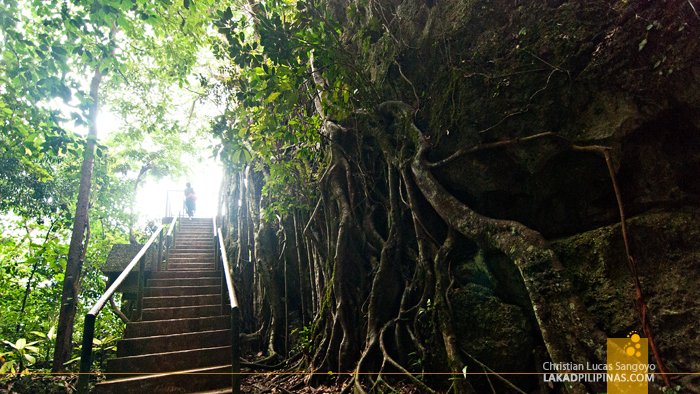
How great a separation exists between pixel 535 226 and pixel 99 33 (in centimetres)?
431

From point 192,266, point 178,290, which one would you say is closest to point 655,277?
point 178,290

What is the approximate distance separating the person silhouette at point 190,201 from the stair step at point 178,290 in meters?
6.33

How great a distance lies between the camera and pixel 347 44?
3.95m

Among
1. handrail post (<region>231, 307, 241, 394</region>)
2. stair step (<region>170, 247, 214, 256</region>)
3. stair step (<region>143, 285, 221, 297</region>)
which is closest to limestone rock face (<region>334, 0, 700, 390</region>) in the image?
handrail post (<region>231, 307, 241, 394</region>)

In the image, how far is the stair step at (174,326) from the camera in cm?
344

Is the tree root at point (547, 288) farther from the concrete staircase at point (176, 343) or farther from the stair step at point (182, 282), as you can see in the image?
the stair step at point (182, 282)

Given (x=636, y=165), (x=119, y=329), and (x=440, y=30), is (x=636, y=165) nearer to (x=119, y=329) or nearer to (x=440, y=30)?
(x=440, y=30)

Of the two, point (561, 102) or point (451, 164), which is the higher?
point (561, 102)

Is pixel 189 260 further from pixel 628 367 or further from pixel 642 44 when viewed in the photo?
pixel 642 44

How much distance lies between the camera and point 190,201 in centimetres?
1016

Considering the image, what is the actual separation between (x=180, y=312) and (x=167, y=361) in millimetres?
941

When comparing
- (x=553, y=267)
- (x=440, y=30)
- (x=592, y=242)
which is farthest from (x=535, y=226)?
(x=440, y=30)

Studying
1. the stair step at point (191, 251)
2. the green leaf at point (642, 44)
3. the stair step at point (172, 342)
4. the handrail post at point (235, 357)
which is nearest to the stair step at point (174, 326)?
the stair step at point (172, 342)

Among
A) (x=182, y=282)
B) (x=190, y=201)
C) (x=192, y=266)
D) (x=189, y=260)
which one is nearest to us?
(x=182, y=282)
